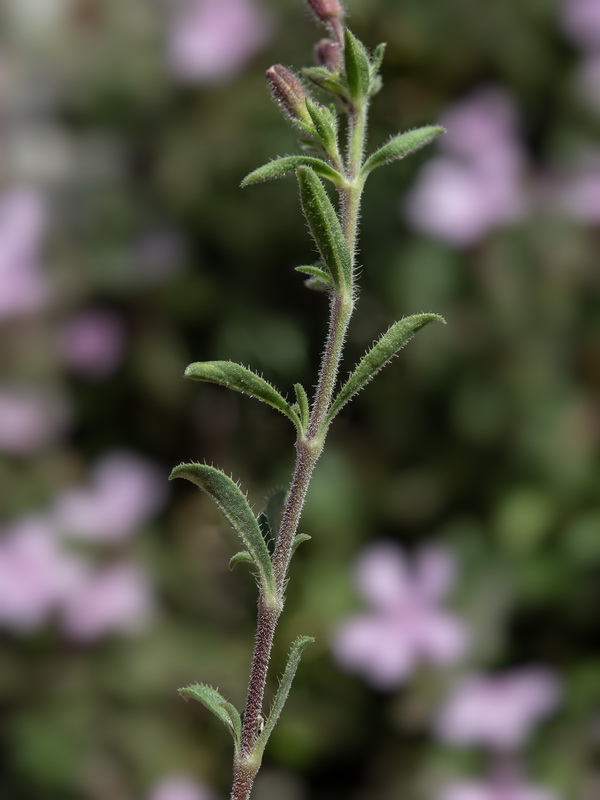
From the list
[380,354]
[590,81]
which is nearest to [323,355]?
[380,354]

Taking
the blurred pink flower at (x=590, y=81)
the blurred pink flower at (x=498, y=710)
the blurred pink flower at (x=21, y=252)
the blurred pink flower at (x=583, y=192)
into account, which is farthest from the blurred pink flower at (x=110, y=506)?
the blurred pink flower at (x=590, y=81)

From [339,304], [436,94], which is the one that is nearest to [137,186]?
[436,94]

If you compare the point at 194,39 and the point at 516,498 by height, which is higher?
the point at 194,39

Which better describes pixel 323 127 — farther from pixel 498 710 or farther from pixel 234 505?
pixel 498 710

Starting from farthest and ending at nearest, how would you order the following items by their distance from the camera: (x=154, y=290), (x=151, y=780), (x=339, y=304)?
(x=154, y=290)
(x=151, y=780)
(x=339, y=304)

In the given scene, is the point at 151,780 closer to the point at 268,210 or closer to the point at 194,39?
the point at 268,210
